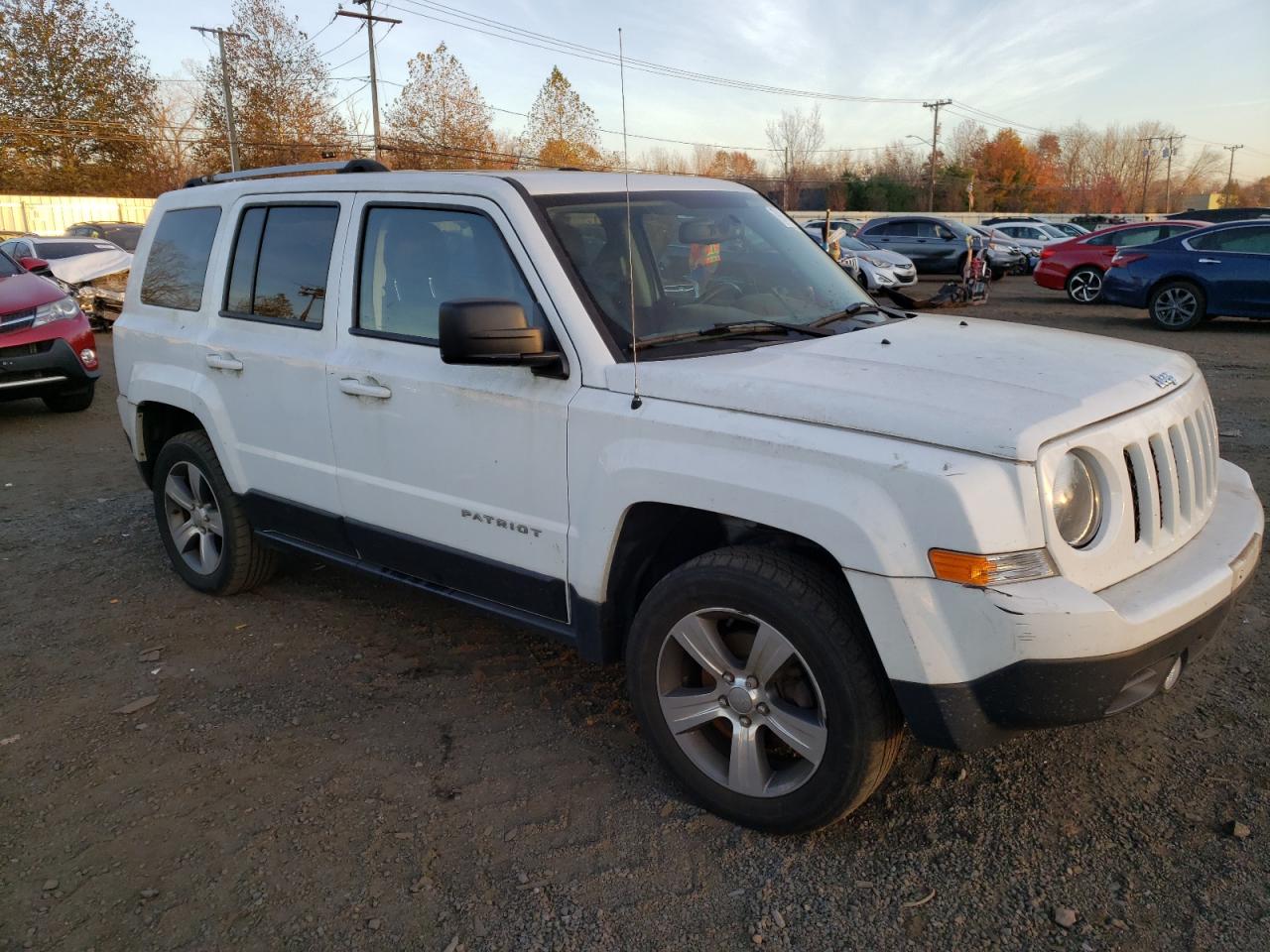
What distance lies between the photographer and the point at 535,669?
4.01 m

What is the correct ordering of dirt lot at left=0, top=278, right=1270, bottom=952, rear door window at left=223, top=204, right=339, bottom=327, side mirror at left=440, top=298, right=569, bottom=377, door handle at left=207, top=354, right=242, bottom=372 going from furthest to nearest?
door handle at left=207, top=354, right=242, bottom=372 < rear door window at left=223, top=204, right=339, bottom=327 < side mirror at left=440, top=298, right=569, bottom=377 < dirt lot at left=0, top=278, right=1270, bottom=952

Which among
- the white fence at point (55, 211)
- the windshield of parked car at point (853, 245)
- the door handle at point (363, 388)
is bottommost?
the door handle at point (363, 388)

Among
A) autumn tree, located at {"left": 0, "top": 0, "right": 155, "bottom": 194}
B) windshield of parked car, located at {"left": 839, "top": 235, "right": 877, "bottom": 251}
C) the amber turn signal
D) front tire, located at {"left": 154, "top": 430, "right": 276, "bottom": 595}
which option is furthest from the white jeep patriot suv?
autumn tree, located at {"left": 0, "top": 0, "right": 155, "bottom": 194}

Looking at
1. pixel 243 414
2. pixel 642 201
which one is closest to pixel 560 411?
pixel 642 201

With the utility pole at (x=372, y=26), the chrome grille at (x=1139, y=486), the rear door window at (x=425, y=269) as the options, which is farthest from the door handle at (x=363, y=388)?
the utility pole at (x=372, y=26)

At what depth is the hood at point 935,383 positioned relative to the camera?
2.40 meters

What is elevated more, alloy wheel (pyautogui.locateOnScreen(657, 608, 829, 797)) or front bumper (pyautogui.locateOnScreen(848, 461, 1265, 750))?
front bumper (pyautogui.locateOnScreen(848, 461, 1265, 750))

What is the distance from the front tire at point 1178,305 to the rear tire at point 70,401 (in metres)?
14.1

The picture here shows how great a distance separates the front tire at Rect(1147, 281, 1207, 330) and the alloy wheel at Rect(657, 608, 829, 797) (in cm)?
1363

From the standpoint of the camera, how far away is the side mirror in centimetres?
285

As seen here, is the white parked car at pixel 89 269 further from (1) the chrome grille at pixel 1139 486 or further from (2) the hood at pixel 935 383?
(1) the chrome grille at pixel 1139 486

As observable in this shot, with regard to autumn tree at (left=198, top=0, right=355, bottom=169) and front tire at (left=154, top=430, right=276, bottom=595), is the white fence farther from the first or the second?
front tire at (left=154, top=430, right=276, bottom=595)

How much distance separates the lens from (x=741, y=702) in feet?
9.19

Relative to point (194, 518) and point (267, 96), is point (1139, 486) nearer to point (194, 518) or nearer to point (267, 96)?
point (194, 518)
